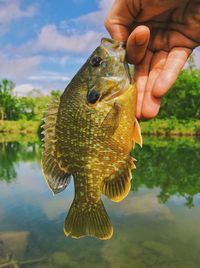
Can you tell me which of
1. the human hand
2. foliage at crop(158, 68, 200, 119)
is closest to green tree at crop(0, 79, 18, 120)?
→ foliage at crop(158, 68, 200, 119)

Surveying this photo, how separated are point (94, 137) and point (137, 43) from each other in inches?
35.2

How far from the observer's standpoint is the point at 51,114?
112 inches

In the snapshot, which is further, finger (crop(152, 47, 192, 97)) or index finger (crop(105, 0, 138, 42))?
index finger (crop(105, 0, 138, 42))

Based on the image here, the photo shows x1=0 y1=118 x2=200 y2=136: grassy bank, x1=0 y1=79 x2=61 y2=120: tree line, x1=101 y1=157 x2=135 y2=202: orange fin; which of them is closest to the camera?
x1=101 y1=157 x2=135 y2=202: orange fin

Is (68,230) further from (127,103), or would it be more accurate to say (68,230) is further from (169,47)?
(169,47)

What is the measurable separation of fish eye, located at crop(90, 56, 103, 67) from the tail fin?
43.7 inches

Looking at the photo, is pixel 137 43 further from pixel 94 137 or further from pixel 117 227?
pixel 117 227

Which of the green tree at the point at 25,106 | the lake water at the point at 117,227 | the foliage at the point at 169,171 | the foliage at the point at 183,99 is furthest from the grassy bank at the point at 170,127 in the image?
the green tree at the point at 25,106

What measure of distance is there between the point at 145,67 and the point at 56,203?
17243mm

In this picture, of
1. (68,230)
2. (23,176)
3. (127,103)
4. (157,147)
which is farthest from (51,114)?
(157,147)

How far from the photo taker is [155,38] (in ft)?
11.8

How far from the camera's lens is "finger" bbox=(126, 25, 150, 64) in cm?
291

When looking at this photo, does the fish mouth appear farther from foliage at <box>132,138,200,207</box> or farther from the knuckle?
foliage at <box>132,138,200,207</box>

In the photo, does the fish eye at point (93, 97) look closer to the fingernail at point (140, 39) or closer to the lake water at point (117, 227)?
the fingernail at point (140, 39)
